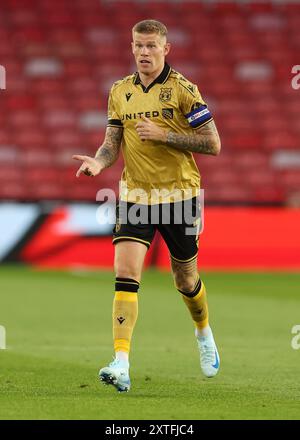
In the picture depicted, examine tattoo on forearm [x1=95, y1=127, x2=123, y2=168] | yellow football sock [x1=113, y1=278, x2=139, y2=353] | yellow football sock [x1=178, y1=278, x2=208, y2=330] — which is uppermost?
tattoo on forearm [x1=95, y1=127, x2=123, y2=168]

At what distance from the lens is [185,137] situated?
8000 millimetres

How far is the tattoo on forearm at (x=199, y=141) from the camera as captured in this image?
798 cm

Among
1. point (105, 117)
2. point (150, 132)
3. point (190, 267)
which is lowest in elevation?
point (190, 267)

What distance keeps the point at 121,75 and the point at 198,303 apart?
18193 mm

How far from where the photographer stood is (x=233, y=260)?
20.4 metres

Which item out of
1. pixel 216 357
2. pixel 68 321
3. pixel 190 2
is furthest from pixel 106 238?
pixel 216 357

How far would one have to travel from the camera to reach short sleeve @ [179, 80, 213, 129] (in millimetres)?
8023
